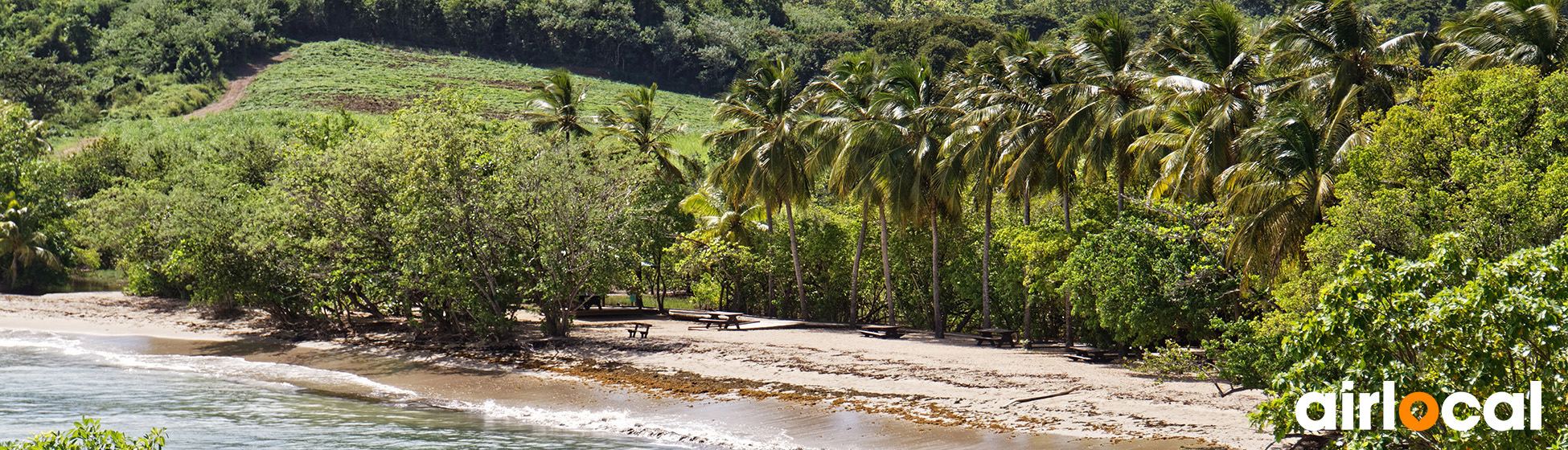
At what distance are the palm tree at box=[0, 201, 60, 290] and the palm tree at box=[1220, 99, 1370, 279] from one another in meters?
44.9

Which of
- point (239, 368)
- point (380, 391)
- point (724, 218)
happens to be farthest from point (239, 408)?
point (724, 218)

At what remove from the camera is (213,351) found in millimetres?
29734

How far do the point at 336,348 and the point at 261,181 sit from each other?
11.9 metres

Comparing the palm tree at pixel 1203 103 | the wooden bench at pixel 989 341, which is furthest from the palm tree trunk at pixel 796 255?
the palm tree at pixel 1203 103

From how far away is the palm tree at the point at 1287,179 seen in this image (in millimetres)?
17094

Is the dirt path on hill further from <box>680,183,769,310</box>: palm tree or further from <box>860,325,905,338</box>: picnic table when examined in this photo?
<box>860,325,905,338</box>: picnic table

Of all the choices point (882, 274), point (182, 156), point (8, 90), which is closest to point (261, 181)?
point (182, 156)

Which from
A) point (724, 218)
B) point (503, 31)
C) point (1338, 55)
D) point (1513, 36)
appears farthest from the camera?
point (503, 31)

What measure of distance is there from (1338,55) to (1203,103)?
120 inches

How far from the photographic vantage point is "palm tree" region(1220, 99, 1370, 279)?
56.1 ft

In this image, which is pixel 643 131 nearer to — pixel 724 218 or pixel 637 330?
pixel 724 218

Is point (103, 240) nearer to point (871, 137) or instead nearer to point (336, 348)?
point (336, 348)

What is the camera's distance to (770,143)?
1291 inches

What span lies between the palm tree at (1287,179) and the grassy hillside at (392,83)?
65.0m
